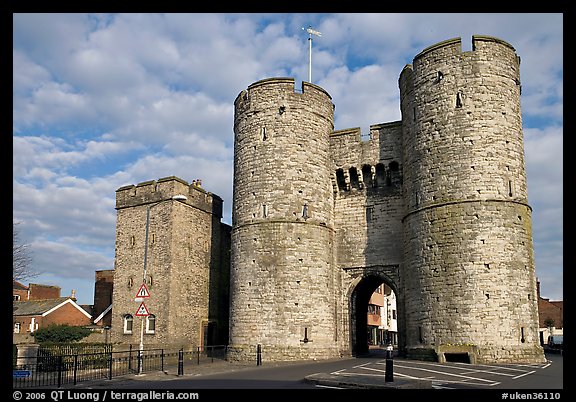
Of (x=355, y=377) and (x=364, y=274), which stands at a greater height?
(x=364, y=274)

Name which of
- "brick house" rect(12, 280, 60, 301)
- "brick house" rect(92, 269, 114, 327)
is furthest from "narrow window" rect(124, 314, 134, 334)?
"brick house" rect(12, 280, 60, 301)

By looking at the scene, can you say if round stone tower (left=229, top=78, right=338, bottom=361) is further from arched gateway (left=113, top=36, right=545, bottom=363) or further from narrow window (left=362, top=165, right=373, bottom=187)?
narrow window (left=362, top=165, right=373, bottom=187)

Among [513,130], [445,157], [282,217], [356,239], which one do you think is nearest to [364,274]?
[356,239]

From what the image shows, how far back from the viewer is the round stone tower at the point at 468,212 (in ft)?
69.1

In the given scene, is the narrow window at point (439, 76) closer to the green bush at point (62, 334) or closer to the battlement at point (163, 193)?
the battlement at point (163, 193)

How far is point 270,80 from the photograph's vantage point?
89.1 ft

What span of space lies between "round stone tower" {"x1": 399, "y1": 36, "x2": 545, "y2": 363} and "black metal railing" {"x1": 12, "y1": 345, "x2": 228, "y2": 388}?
33.0ft

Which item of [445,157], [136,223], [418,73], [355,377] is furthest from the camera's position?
[136,223]

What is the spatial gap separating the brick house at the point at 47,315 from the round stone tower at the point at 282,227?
20.8m

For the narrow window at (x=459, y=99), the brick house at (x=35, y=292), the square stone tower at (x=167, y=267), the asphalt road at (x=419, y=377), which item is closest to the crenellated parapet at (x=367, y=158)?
the narrow window at (x=459, y=99)

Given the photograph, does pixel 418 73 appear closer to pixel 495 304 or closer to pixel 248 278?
pixel 495 304

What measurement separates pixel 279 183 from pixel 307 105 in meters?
4.37
